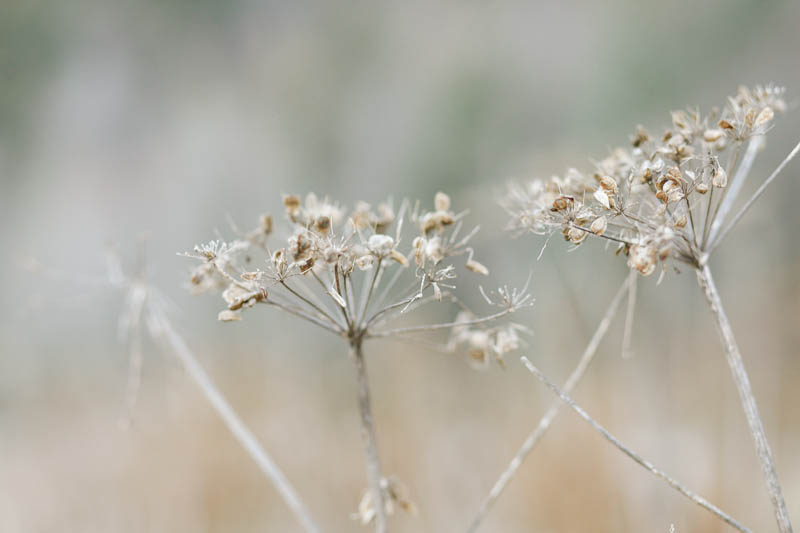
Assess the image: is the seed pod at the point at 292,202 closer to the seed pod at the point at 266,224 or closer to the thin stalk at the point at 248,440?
the seed pod at the point at 266,224

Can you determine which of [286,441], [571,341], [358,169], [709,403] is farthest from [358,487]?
[358,169]

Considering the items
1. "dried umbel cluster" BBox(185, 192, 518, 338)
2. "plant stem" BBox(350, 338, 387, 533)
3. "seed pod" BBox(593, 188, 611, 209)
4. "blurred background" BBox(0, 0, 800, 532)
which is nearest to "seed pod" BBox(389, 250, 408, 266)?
"dried umbel cluster" BBox(185, 192, 518, 338)

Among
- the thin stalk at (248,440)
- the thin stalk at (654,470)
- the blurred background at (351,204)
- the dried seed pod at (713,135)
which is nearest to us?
the thin stalk at (654,470)

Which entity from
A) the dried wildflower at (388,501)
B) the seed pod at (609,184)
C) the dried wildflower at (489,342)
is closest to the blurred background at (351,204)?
the dried wildflower at (489,342)

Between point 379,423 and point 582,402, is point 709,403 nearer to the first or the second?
point 582,402

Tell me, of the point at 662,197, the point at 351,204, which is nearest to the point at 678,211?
the point at 662,197

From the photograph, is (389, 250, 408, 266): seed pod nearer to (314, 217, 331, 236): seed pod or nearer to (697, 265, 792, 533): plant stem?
(314, 217, 331, 236): seed pod

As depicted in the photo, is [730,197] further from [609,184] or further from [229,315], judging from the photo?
[229,315]
